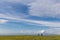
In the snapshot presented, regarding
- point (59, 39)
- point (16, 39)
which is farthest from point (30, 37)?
point (59, 39)

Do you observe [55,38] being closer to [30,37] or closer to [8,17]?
[30,37]

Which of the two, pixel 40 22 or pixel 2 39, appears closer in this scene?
pixel 40 22

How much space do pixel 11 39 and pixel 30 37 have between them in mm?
899

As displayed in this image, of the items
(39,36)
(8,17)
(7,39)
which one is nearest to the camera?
(8,17)

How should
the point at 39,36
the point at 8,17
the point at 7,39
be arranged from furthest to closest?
the point at 7,39, the point at 39,36, the point at 8,17

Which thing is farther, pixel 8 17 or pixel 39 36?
pixel 39 36

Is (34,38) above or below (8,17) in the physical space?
below

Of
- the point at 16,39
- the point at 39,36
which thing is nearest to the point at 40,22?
the point at 39,36

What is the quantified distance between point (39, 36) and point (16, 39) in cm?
107

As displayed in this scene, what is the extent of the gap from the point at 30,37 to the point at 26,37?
0.20m

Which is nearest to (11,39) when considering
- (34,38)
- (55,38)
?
(34,38)

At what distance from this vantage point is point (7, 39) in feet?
19.3

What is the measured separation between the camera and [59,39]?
20.2 feet

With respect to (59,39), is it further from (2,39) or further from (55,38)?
(2,39)
